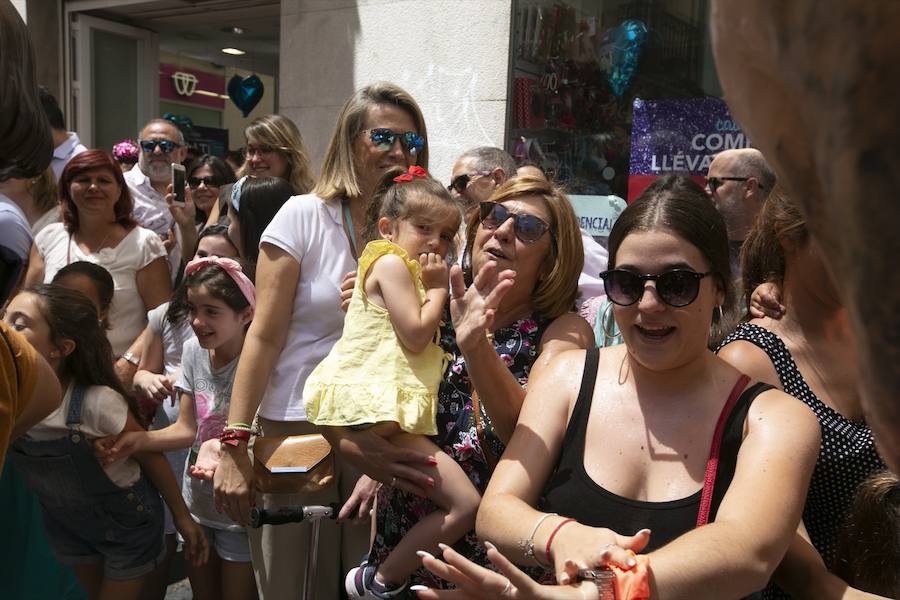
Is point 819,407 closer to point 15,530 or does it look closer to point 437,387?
point 437,387

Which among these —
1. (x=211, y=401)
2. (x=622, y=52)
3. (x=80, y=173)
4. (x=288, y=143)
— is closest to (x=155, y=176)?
(x=80, y=173)

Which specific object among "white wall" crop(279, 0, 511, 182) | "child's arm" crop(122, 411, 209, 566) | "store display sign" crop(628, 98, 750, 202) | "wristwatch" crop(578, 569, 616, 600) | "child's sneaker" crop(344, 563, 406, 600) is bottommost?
"child's arm" crop(122, 411, 209, 566)

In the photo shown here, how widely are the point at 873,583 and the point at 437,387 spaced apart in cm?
129

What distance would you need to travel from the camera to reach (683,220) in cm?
198

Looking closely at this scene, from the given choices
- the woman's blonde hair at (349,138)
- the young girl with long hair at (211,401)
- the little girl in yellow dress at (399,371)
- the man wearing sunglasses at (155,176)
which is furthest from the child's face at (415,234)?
the man wearing sunglasses at (155,176)

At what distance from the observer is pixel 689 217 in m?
1.98

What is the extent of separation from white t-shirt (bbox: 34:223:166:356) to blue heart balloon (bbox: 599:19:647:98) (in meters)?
3.11

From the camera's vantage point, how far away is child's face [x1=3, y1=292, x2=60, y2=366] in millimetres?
3584

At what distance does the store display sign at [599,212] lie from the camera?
5469mm

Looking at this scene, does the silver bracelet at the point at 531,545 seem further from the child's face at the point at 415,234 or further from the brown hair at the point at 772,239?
the child's face at the point at 415,234

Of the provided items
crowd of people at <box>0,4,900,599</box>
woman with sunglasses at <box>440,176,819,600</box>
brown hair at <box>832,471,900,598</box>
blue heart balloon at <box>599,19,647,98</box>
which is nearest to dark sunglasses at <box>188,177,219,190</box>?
crowd of people at <box>0,4,900,599</box>

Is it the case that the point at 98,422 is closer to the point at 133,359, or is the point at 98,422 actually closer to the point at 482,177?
the point at 133,359

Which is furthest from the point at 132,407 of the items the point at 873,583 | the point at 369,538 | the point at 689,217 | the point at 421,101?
the point at 421,101

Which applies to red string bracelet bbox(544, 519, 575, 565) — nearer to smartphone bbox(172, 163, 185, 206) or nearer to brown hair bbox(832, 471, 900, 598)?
brown hair bbox(832, 471, 900, 598)
